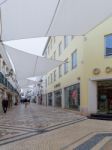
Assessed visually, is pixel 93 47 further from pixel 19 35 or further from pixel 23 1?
pixel 23 1

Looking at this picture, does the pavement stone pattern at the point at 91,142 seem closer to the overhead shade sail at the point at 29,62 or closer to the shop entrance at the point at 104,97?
the overhead shade sail at the point at 29,62

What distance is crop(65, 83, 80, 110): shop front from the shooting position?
25.7 meters

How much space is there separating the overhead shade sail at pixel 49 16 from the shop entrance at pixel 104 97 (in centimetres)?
854

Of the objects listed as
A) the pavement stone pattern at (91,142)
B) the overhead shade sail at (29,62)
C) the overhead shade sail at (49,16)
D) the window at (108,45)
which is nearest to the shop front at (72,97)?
the overhead shade sail at (29,62)

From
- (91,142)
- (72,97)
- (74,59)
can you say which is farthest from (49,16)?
(72,97)

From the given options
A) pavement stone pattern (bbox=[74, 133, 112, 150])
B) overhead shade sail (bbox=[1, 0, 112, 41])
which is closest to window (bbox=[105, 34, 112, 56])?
overhead shade sail (bbox=[1, 0, 112, 41])

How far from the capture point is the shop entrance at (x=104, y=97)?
22.6 meters

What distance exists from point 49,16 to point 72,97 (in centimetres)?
1594

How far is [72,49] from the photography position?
2828 cm

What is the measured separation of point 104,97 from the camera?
902 inches

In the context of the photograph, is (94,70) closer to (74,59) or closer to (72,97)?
(74,59)

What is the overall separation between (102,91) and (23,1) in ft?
44.0

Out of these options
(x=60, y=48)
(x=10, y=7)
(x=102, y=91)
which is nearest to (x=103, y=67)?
(x=102, y=91)

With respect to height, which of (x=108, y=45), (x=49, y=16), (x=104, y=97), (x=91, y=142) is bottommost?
(x=91, y=142)
